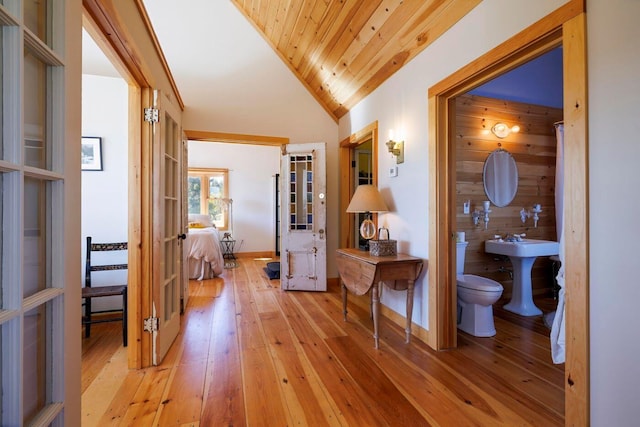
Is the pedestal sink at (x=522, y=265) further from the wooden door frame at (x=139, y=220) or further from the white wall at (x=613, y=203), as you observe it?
the wooden door frame at (x=139, y=220)

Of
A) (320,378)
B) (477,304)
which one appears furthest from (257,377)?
(477,304)

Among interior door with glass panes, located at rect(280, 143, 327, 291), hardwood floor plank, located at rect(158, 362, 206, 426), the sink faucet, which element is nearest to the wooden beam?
interior door with glass panes, located at rect(280, 143, 327, 291)

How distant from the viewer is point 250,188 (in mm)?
6820

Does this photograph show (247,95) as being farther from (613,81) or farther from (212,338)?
(613,81)

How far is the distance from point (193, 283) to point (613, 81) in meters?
4.70

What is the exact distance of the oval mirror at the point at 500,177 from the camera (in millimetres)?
3299

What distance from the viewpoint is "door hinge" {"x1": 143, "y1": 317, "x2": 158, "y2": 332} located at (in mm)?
1992

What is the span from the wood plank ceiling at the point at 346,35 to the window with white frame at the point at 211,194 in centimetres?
350

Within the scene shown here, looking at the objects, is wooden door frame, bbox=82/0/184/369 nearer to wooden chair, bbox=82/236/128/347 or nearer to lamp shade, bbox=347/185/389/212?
wooden chair, bbox=82/236/128/347

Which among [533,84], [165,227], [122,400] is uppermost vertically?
[533,84]

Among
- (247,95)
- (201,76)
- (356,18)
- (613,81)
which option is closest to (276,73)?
(247,95)

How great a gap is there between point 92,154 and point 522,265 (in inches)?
176

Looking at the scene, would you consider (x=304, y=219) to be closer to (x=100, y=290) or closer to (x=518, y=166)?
(x=100, y=290)

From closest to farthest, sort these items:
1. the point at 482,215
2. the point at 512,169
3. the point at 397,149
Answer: the point at 397,149 < the point at 482,215 < the point at 512,169
